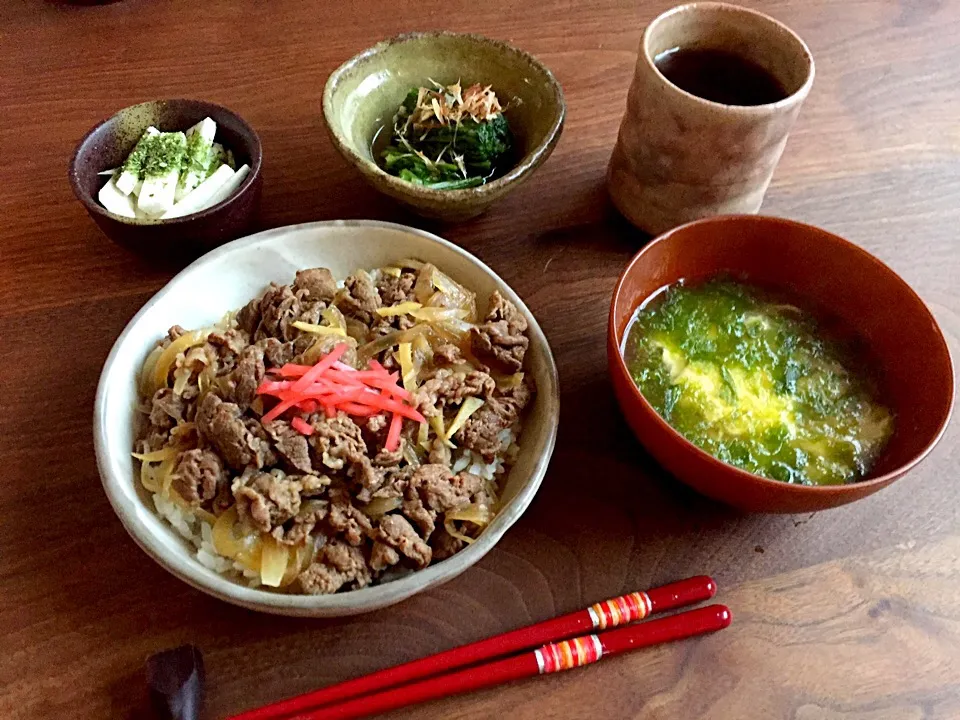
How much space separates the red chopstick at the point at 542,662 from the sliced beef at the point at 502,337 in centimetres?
59

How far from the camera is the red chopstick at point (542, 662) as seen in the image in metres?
1.38

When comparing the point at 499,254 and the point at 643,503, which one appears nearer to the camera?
the point at 643,503

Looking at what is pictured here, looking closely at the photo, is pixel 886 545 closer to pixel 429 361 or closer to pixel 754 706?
pixel 754 706

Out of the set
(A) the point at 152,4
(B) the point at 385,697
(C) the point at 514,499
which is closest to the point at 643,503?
(C) the point at 514,499

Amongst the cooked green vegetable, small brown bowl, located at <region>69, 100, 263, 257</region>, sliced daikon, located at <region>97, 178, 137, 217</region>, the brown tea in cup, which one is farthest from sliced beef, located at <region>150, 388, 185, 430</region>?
the brown tea in cup

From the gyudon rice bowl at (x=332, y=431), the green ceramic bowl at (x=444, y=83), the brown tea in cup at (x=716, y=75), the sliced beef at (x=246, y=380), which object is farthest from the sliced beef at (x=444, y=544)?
the brown tea in cup at (x=716, y=75)

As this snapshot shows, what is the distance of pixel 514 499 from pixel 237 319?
0.81m

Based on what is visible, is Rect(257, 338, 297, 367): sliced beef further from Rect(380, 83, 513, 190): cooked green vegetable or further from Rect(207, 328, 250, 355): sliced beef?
Rect(380, 83, 513, 190): cooked green vegetable

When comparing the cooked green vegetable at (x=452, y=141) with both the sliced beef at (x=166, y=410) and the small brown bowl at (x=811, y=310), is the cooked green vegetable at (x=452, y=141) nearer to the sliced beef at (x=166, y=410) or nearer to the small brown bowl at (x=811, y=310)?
the small brown bowl at (x=811, y=310)

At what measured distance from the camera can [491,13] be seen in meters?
2.73

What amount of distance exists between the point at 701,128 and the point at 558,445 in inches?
33.1

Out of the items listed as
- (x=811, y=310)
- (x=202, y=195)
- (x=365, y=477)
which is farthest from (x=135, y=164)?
(x=811, y=310)

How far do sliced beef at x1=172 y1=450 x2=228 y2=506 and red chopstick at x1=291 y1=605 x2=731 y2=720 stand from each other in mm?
446

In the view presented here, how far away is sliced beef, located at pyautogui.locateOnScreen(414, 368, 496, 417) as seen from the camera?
5.14 feet
